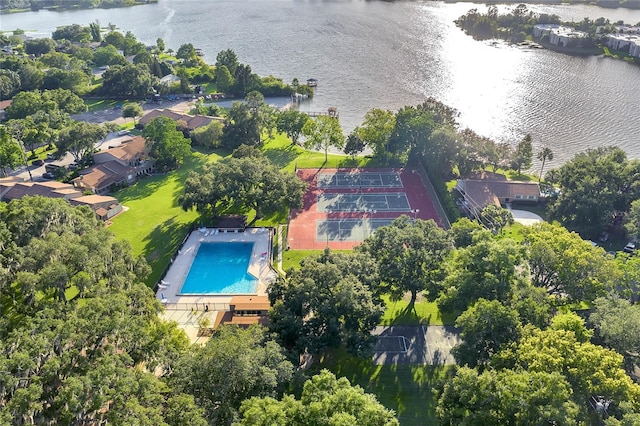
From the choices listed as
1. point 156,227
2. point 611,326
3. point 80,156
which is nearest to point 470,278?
point 611,326

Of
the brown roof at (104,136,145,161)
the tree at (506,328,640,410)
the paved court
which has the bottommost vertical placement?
the paved court

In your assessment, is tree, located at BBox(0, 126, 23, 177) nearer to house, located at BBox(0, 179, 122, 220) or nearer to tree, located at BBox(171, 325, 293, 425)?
house, located at BBox(0, 179, 122, 220)

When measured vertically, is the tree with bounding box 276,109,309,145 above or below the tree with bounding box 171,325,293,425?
above

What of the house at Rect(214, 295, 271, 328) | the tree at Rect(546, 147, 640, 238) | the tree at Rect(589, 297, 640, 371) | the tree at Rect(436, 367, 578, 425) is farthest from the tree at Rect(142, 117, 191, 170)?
the tree at Rect(589, 297, 640, 371)

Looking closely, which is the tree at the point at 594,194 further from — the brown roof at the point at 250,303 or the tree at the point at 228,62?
the tree at the point at 228,62

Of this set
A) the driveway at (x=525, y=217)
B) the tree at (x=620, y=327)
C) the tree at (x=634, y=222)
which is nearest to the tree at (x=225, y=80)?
the driveway at (x=525, y=217)
